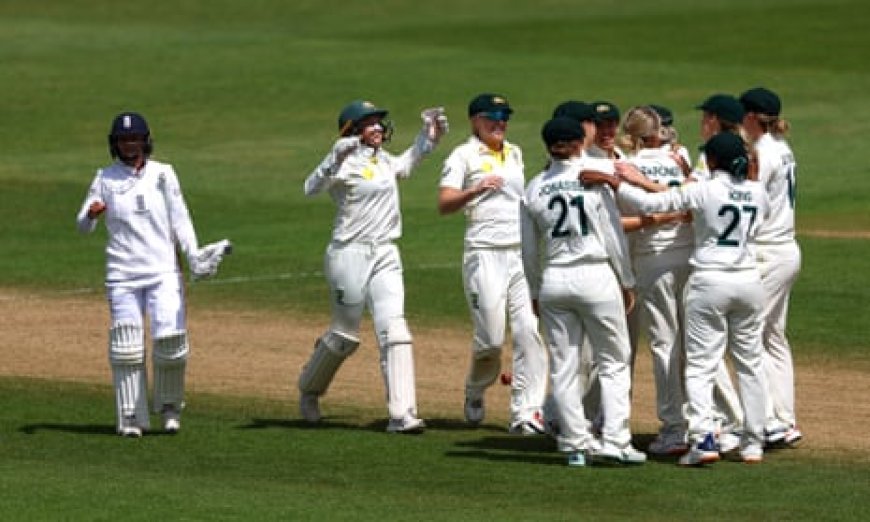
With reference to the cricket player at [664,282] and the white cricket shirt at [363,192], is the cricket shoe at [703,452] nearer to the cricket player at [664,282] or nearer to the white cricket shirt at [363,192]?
the cricket player at [664,282]

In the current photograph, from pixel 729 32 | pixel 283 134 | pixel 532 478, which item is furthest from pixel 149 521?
pixel 729 32

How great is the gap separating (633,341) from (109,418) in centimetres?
406

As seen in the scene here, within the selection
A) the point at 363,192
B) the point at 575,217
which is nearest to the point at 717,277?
the point at 575,217

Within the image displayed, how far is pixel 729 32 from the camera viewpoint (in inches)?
1973

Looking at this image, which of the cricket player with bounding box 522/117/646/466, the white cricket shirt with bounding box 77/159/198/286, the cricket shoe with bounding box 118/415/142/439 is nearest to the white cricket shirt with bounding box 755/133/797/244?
the cricket player with bounding box 522/117/646/466

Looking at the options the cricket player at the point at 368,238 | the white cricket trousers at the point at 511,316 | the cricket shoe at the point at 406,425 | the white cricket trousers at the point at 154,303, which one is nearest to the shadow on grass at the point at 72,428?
the white cricket trousers at the point at 154,303

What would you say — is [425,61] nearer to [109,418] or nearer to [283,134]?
[283,134]

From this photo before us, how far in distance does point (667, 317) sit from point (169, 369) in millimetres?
3620

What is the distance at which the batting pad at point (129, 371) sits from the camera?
55.7 ft

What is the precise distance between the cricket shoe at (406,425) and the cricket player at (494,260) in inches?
28.6

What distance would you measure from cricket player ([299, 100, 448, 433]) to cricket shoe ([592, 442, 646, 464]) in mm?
1918

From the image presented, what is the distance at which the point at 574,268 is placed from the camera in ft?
51.2

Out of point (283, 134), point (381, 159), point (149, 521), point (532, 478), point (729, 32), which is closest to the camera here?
point (149, 521)

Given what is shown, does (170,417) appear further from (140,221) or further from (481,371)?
(481,371)
